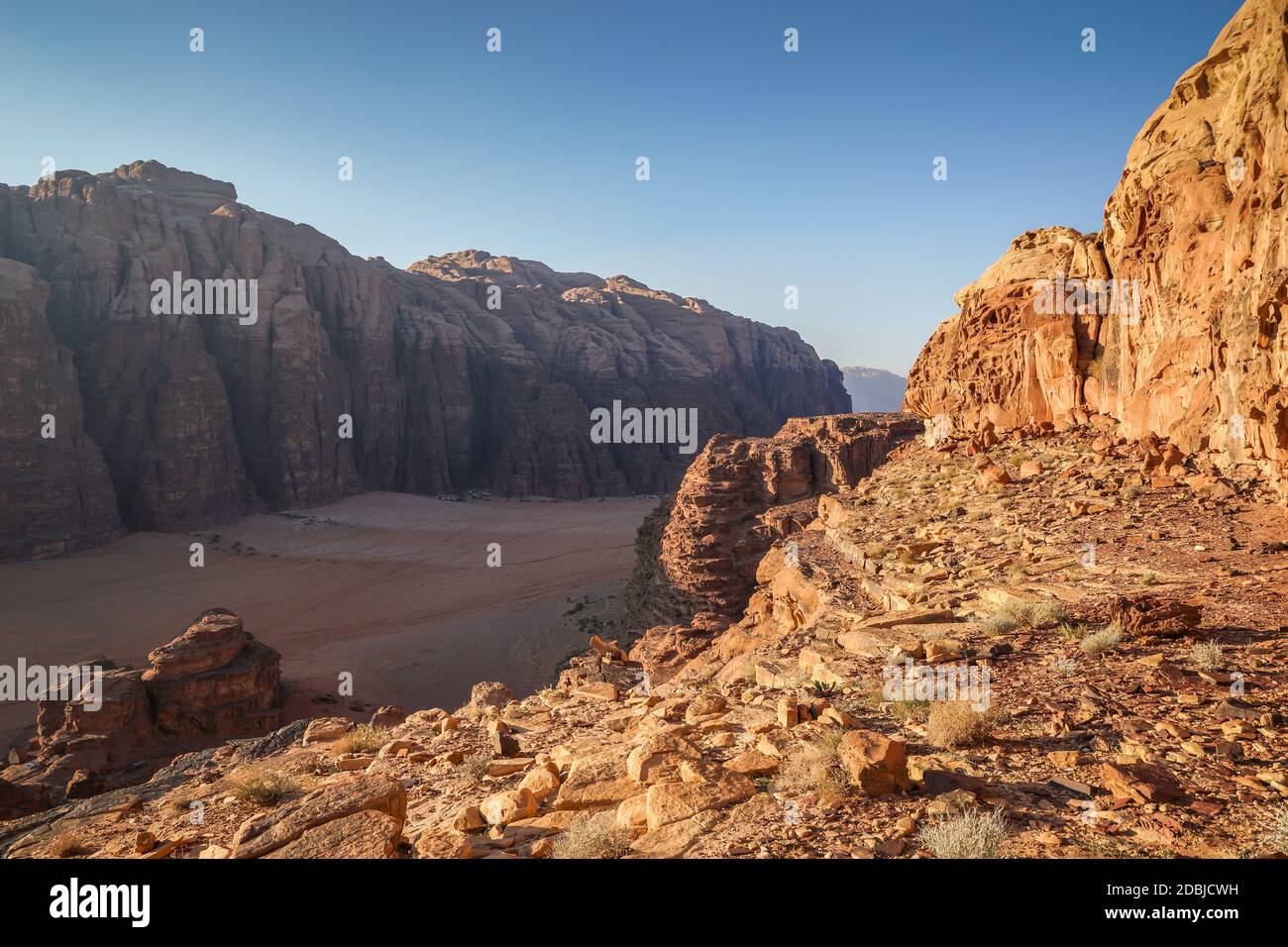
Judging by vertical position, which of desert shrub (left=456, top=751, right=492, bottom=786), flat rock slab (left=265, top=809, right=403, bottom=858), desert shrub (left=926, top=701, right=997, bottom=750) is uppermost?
desert shrub (left=926, top=701, right=997, bottom=750)

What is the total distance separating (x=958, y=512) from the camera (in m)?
12.2

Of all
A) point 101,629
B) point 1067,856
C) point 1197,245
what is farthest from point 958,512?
point 101,629

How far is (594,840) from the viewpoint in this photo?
12.0 feet

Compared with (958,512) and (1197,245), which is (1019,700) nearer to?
(958,512)

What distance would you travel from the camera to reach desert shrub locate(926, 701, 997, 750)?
4570 millimetres

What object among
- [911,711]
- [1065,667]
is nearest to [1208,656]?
[1065,667]

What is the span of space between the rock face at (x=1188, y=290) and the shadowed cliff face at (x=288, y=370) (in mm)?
42944

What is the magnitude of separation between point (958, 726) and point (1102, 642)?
97.3 inches

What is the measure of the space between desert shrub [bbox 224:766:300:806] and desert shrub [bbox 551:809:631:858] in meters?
3.49

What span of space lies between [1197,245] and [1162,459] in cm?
361
